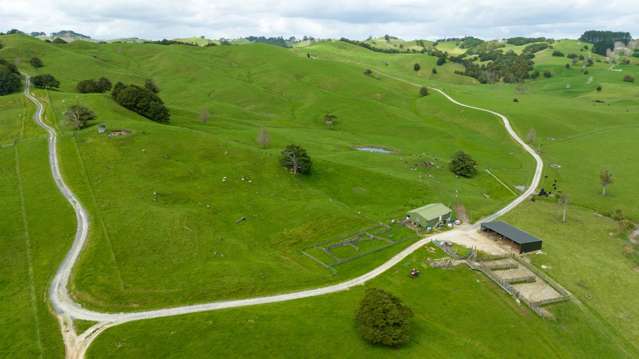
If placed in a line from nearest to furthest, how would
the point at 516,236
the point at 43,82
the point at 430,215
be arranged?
1. the point at 516,236
2. the point at 430,215
3. the point at 43,82

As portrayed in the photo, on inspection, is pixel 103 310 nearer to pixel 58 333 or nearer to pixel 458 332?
pixel 58 333

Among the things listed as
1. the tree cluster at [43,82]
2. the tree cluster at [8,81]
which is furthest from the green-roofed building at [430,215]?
the tree cluster at [43,82]

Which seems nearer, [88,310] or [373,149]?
[88,310]

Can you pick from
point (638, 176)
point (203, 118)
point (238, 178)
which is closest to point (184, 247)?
point (238, 178)

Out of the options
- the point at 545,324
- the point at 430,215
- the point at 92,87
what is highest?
the point at 92,87

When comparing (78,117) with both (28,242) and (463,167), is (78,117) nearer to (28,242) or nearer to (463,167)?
(28,242)

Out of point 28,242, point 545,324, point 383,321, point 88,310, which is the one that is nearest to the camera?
point 383,321

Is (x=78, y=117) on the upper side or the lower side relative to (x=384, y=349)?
upper

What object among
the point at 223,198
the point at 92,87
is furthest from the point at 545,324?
the point at 92,87
